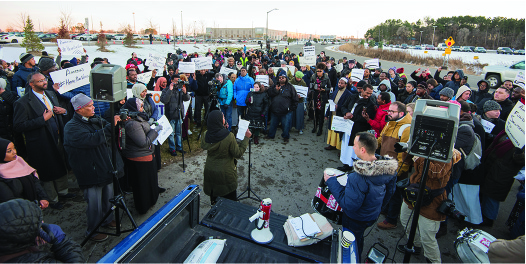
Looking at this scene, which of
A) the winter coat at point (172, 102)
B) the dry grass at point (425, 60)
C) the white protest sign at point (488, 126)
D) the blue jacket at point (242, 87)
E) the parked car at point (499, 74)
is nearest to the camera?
the white protest sign at point (488, 126)

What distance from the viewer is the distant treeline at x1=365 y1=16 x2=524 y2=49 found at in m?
64.2

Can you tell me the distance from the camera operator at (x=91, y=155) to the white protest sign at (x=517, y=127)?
5115 millimetres

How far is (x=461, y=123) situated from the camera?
364 cm

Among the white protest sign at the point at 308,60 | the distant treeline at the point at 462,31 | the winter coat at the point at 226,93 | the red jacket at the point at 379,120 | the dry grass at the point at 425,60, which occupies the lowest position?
the red jacket at the point at 379,120

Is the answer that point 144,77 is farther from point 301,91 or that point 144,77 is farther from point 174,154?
point 301,91

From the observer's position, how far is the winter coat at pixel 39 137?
3832 mm

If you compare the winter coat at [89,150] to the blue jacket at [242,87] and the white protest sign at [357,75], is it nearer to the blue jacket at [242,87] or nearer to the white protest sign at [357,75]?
the blue jacket at [242,87]

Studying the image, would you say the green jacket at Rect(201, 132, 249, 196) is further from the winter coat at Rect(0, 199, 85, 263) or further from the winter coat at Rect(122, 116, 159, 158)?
the winter coat at Rect(0, 199, 85, 263)

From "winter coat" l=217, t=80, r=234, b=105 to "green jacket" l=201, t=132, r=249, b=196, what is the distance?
13.1 ft

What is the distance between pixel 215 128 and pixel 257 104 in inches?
152

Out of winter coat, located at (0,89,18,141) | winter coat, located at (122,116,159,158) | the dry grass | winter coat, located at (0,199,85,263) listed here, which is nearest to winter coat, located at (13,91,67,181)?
winter coat, located at (0,89,18,141)

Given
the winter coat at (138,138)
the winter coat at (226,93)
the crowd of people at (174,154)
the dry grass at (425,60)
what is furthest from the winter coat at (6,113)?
the dry grass at (425,60)

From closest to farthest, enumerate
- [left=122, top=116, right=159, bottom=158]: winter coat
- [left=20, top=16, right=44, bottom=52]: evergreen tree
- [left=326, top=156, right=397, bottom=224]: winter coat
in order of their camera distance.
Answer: [left=326, top=156, right=397, bottom=224]: winter coat, [left=122, top=116, right=159, bottom=158]: winter coat, [left=20, top=16, right=44, bottom=52]: evergreen tree

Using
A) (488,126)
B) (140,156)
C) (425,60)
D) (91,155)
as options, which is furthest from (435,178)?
(425,60)
